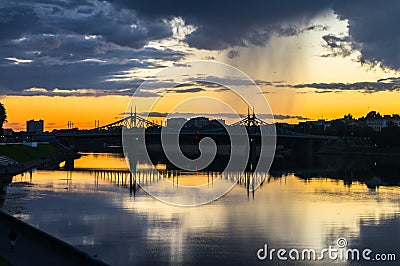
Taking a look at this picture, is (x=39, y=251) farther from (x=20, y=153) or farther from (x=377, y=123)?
(x=377, y=123)

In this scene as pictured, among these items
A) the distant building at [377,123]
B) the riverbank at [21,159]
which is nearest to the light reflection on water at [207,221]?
the riverbank at [21,159]

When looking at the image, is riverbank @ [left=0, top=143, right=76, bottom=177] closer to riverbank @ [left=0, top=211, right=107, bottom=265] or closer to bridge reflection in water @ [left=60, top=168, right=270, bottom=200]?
bridge reflection in water @ [left=60, top=168, right=270, bottom=200]

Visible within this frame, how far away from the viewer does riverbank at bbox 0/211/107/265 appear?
10.1m

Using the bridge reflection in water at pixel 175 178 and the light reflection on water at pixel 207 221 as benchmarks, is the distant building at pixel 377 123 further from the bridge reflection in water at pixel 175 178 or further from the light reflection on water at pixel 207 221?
the light reflection on water at pixel 207 221

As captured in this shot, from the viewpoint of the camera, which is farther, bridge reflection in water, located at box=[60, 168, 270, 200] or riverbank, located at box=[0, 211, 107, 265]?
bridge reflection in water, located at box=[60, 168, 270, 200]

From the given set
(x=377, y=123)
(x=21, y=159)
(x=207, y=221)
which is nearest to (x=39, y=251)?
(x=207, y=221)

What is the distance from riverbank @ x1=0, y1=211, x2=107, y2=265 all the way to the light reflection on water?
2.36 feet

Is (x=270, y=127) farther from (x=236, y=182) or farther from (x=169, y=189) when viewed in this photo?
(x=169, y=189)

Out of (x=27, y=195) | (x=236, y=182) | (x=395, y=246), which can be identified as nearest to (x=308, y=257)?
(x=395, y=246)

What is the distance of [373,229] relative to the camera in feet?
49.3

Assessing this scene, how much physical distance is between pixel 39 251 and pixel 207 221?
6134 millimetres

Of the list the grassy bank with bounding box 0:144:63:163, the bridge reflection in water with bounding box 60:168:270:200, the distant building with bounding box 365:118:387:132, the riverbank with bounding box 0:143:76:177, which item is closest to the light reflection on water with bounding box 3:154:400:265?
the bridge reflection in water with bounding box 60:168:270:200

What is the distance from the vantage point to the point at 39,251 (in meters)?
10.9

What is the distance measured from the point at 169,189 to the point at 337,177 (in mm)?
11661
